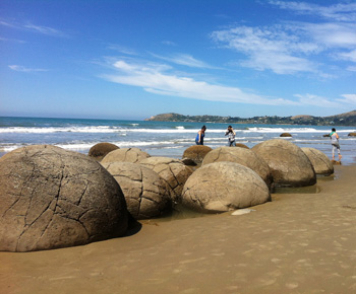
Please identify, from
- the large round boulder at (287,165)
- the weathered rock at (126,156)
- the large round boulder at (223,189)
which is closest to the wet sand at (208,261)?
the large round boulder at (223,189)

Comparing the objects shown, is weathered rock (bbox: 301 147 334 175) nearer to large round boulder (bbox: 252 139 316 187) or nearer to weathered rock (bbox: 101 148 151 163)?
large round boulder (bbox: 252 139 316 187)

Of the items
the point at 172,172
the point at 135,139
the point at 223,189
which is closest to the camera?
the point at 223,189

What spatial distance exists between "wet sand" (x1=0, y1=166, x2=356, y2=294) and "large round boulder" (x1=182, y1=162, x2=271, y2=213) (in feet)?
3.18

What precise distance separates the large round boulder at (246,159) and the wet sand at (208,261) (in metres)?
2.85

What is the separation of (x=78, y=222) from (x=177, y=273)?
63.2 inches

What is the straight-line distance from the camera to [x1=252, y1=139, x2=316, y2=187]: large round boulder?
8594 mm

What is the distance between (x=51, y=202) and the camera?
155 inches

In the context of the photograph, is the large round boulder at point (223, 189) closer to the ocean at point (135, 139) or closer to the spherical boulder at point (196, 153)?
the spherical boulder at point (196, 153)

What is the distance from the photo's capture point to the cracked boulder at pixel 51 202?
3836mm

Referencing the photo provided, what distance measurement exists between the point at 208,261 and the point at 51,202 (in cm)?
210

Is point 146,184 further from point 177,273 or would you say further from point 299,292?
point 299,292

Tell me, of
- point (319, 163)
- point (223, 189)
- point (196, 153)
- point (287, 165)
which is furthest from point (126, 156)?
point (196, 153)

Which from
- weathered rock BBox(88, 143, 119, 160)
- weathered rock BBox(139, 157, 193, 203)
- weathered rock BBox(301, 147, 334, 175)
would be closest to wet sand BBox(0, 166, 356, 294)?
weathered rock BBox(139, 157, 193, 203)

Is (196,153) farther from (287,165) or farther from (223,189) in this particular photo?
(223,189)
